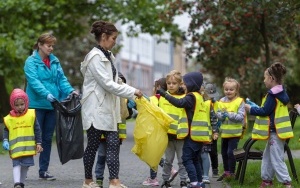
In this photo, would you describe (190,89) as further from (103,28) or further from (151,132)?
(103,28)

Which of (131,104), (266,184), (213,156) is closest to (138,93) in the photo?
(131,104)

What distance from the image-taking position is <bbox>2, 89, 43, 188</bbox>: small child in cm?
1057

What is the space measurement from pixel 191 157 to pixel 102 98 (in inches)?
48.2

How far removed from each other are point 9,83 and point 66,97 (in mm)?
17548

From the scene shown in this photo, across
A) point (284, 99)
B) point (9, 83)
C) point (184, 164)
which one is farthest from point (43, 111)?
point (9, 83)

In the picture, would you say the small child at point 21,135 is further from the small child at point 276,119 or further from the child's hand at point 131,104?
the small child at point 276,119

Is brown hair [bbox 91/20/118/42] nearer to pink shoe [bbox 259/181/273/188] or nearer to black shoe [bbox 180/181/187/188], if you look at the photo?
black shoe [bbox 180/181/187/188]

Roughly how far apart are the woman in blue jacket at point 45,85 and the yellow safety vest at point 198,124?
2267 millimetres

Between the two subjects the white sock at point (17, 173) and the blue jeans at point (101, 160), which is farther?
the blue jeans at point (101, 160)

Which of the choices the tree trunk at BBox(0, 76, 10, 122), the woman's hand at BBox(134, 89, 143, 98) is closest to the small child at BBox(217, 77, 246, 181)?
the woman's hand at BBox(134, 89, 143, 98)

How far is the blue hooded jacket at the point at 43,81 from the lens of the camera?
477 inches

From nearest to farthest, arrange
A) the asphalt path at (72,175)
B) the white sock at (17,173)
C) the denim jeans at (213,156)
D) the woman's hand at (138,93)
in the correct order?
the woman's hand at (138,93) < the white sock at (17,173) < the asphalt path at (72,175) < the denim jeans at (213,156)

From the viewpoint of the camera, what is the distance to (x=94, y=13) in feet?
100

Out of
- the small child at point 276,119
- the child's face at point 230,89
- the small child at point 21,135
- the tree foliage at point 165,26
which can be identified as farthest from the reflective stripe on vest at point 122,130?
the tree foliage at point 165,26
